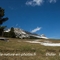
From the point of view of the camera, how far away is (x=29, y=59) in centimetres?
2525

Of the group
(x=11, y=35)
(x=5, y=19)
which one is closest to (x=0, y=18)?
(x=5, y=19)

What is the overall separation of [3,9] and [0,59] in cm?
6554

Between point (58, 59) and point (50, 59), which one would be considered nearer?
point (58, 59)

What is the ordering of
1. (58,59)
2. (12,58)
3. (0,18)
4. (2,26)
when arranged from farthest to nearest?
(0,18)
(2,26)
(12,58)
(58,59)

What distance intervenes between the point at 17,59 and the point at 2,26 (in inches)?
2281

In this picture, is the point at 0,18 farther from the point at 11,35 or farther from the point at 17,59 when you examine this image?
the point at 17,59

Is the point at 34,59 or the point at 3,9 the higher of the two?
the point at 3,9

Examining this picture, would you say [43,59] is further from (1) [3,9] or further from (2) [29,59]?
(1) [3,9]

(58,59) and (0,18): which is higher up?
(0,18)

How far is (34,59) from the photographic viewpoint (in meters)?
25.4

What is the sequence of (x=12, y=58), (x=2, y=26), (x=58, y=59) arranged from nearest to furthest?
(x=58, y=59)
(x=12, y=58)
(x=2, y=26)

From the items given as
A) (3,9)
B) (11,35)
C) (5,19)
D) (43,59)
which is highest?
(3,9)

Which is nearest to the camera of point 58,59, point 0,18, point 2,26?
point 58,59

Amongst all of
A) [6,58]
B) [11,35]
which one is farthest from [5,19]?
[6,58]
